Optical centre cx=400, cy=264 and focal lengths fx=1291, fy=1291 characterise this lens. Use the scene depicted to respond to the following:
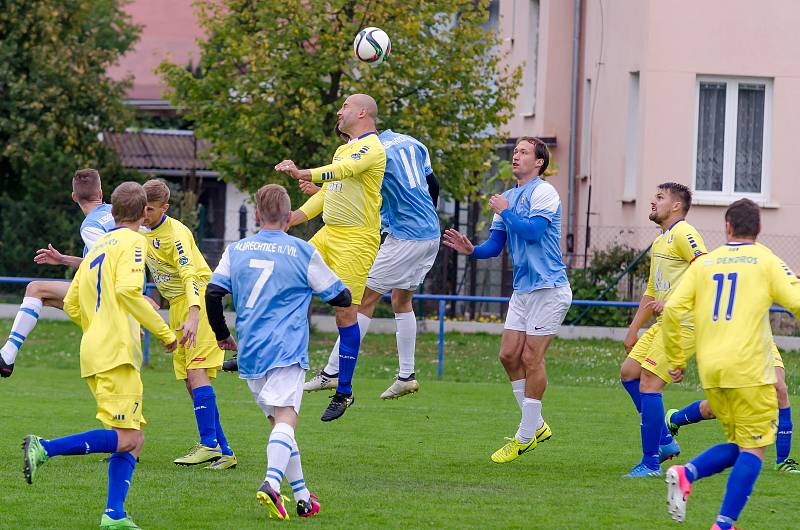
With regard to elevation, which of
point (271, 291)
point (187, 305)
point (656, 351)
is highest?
point (271, 291)

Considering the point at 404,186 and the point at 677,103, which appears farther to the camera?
the point at 677,103

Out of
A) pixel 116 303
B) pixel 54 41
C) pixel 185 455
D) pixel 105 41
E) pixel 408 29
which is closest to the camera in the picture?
pixel 116 303

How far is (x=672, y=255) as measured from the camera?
33.3 feet

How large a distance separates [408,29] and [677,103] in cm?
520

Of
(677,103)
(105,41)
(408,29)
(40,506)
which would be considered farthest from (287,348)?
(105,41)

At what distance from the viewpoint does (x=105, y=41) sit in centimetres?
4125

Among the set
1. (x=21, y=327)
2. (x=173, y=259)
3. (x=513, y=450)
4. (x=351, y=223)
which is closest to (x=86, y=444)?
(x=173, y=259)

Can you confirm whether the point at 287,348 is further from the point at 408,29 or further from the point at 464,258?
the point at 464,258

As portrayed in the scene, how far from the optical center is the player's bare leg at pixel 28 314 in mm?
10008

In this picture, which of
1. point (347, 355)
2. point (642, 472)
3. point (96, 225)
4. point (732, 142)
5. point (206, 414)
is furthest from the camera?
point (732, 142)

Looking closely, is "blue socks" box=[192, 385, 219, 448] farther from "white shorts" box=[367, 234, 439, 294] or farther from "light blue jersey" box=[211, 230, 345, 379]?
"light blue jersey" box=[211, 230, 345, 379]

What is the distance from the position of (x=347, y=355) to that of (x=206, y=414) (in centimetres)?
126

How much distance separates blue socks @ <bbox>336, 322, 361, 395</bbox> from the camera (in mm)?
10602

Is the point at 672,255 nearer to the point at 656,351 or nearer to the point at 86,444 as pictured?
the point at 656,351
